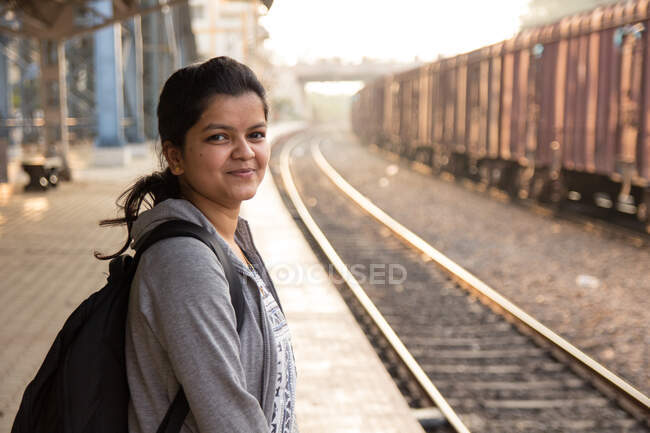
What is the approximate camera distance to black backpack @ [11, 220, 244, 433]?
147cm

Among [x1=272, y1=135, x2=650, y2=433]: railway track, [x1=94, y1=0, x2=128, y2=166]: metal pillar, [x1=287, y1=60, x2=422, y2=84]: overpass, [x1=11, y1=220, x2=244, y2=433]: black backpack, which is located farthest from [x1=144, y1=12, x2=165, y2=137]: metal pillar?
[x1=287, y1=60, x2=422, y2=84]: overpass

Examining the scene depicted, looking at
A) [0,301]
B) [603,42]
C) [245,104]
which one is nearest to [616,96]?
[603,42]

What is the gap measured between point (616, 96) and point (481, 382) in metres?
7.13

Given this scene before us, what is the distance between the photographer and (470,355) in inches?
228

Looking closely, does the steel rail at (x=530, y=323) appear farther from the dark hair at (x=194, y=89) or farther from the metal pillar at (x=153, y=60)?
the metal pillar at (x=153, y=60)

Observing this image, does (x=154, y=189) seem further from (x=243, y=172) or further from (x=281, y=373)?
(x=281, y=373)

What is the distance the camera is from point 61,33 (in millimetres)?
16031

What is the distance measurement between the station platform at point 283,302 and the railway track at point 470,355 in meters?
0.34

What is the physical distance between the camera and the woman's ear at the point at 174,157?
1.77m

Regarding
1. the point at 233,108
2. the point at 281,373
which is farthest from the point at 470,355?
the point at 233,108

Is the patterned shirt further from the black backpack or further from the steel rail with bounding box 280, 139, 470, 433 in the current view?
the steel rail with bounding box 280, 139, 470, 433

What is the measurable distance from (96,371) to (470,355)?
4691 mm

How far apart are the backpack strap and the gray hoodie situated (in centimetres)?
2

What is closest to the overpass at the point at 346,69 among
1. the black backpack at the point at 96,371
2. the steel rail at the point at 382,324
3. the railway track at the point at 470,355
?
the steel rail at the point at 382,324
